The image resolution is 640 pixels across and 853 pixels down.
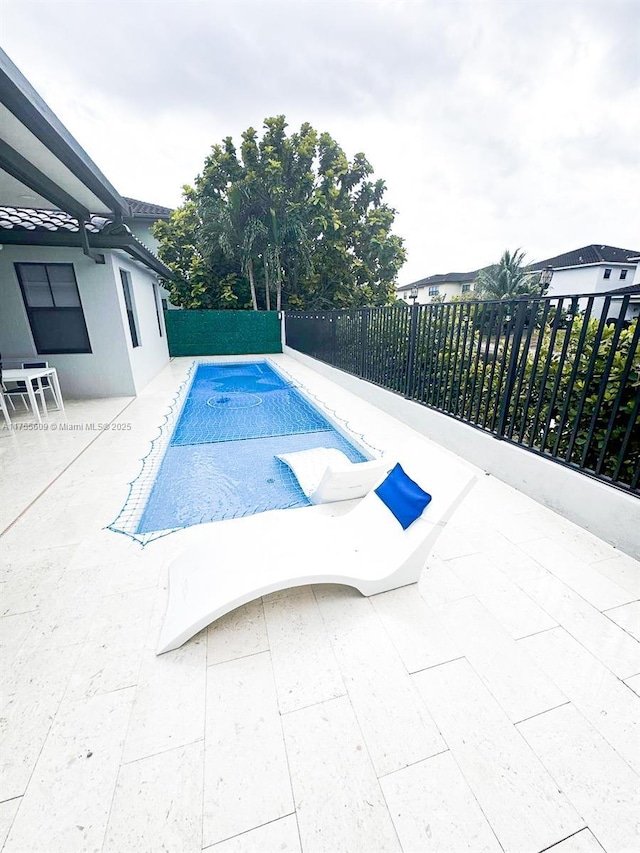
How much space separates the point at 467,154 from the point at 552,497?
1111cm

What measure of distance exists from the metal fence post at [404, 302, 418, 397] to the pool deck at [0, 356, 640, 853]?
115 inches

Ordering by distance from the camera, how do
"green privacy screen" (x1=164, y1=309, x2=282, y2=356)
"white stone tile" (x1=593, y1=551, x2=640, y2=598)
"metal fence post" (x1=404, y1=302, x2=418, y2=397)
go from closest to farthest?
"white stone tile" (x1=593, y1=551, x2=640, y2=598), "metal fence post" (x1=404, y1=302, x2=418, y2=397), "green privacy screen" (x1=164, y1=309, x2=282, y2=356)

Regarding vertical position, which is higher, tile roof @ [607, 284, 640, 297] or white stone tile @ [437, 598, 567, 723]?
tile roof @ [607, 284, 640, 297]

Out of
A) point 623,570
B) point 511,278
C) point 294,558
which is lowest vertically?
point 623,570

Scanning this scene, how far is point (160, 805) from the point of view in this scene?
1187 millimetres

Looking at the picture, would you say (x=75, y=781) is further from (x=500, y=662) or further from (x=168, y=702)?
(x=500, y=662)

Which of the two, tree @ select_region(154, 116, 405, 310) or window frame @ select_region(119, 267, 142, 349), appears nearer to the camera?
window frame @ select_region(119, 267, 142, 349)

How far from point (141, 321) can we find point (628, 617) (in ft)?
30.6

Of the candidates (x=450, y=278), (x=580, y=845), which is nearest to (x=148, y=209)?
(x=580, y=845)

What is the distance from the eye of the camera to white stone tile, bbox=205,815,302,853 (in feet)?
3.56

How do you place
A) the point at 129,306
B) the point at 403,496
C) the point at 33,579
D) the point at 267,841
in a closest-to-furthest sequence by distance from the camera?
the point at 267,841, the point at 33,579, the point at 403,496, the point at 129,306

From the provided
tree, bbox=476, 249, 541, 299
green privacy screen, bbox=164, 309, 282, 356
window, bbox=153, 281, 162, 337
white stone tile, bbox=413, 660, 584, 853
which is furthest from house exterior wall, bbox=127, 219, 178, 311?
tree, bbox=476, 249, 541, 299

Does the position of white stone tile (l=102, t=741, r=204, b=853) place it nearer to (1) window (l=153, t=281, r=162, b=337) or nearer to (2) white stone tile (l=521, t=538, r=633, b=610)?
(2) white stone tile (l=521, t=538, r=633, b=610)

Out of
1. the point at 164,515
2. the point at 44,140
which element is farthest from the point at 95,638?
the point at 44,140
